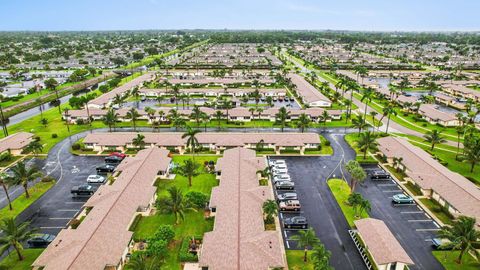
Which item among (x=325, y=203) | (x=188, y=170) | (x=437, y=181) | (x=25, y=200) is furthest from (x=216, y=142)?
(x=437, y=181)

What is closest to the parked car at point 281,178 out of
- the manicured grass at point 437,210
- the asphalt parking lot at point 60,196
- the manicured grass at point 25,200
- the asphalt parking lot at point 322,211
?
the asphalt parking lot at point 322,211

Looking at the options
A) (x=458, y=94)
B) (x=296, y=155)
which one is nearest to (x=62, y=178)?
(x=296, y=155)

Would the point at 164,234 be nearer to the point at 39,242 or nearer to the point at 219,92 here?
the point at 39,242

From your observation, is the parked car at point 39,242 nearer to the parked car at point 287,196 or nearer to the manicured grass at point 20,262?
the manicured grass at point 20,262

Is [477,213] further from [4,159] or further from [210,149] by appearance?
[4,159]

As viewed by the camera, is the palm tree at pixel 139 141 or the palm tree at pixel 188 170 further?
the palm tree at pixel 139 141

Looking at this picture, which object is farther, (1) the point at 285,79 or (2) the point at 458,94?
(1) the point at 285,79
